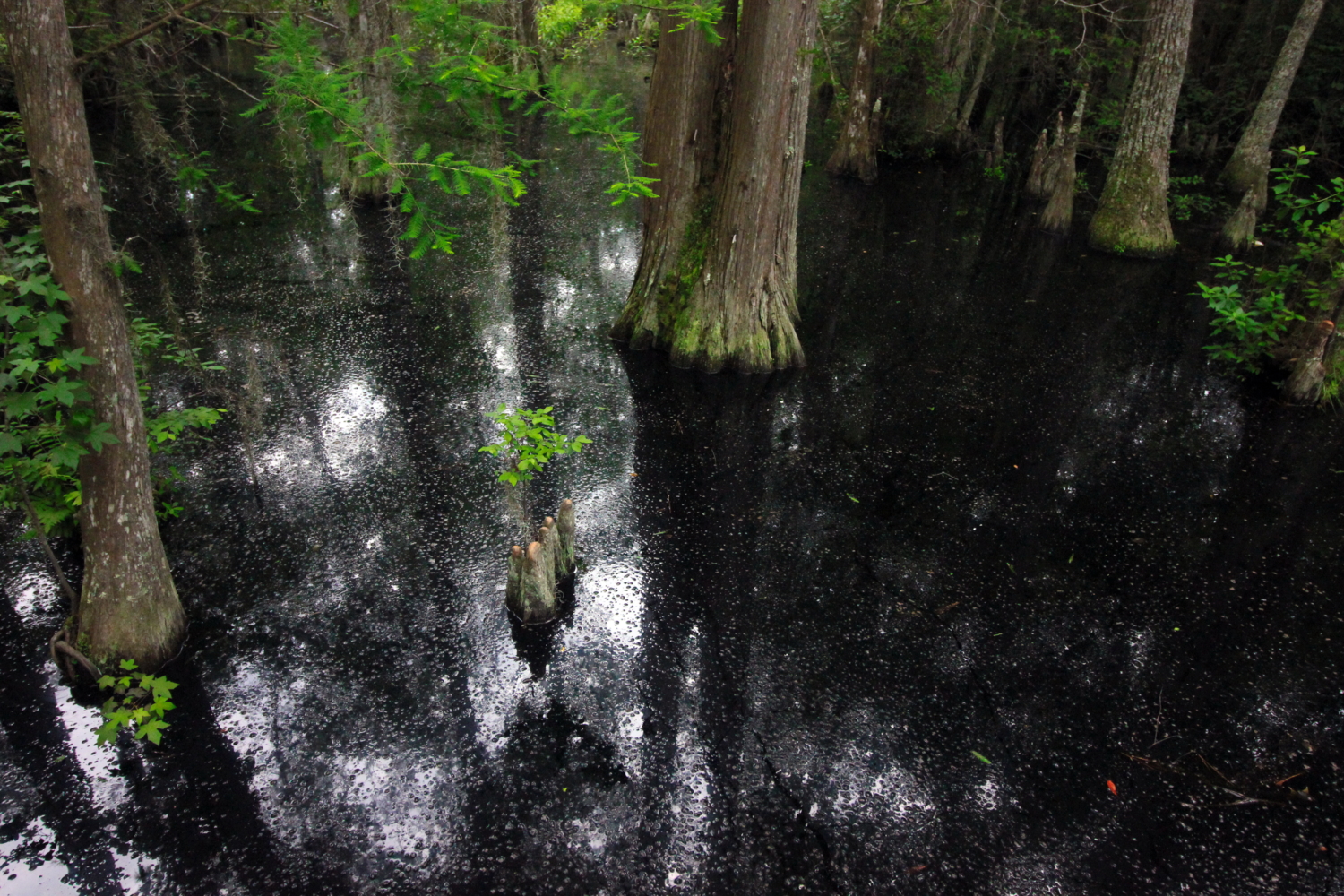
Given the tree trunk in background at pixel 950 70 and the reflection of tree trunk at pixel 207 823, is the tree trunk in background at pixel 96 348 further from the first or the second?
the tree trunk in background at pixel 950 70

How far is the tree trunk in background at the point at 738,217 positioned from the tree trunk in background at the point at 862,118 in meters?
7.67

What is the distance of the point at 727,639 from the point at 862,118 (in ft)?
40.9

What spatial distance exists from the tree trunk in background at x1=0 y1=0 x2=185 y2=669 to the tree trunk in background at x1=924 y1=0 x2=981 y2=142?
44.4 ft

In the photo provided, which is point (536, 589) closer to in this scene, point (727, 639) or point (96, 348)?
point (727, 639)

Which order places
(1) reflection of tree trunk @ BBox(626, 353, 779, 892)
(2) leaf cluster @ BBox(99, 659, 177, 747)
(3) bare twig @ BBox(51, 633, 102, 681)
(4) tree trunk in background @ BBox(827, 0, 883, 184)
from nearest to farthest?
(2) leaf cluster @ BBox(99, 659, 177, 747), (1) reflection of tree trunk @ BBox(626, 353, 779, 892), (3) bare twig @ BBox(51, 633, 102, 681), (4) tree trunk in background @ BBox(827, 0, 883, 184)

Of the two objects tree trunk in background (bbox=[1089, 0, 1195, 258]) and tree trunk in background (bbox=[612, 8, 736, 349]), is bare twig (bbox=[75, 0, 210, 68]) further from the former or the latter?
tree trunk in background (bbox=[1089, 0, 1195, 258])

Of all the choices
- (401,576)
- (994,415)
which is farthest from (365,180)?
(994,415)

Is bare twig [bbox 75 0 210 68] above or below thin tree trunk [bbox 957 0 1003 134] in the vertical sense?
below

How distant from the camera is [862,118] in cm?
1392

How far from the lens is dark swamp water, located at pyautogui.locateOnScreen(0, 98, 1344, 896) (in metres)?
3.15

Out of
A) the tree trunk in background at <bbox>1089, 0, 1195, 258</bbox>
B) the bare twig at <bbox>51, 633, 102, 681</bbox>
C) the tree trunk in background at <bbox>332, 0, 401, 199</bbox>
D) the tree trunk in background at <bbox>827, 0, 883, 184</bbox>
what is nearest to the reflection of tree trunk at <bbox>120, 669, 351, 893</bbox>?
the bare twig at <bbox>51, 633, 102, 681</bbox>

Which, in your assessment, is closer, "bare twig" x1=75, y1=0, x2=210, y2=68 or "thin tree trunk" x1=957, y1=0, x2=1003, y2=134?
"bare twig" x1=75, y1=0, x2=210, y2=68

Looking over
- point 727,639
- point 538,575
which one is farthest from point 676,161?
point 727,639

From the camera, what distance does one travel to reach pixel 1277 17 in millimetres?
15930
